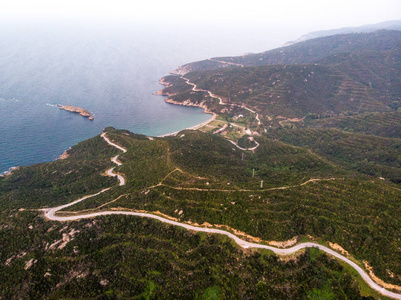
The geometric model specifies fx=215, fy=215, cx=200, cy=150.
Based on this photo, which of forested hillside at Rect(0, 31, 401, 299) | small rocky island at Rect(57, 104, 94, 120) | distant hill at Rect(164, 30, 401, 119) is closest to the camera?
forested hillside at Rect(0, 31, 401, 299)

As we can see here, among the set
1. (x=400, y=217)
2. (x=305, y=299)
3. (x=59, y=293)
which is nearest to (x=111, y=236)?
(x=59, y=293)

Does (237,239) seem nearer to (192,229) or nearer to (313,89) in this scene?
(192,229)

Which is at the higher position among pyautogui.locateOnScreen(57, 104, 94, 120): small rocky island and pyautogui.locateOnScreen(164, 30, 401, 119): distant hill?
pyautogui.locateOnScreen(57, 104, 94, 120): small rocky island

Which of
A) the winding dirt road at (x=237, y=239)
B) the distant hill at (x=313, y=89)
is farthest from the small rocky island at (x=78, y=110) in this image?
the winding dirt road at (x=237, y=239)

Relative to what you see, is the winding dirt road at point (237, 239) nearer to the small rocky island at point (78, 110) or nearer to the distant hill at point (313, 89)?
the small rocky island at point (78, 110)

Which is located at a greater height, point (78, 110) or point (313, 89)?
point (78, 110)

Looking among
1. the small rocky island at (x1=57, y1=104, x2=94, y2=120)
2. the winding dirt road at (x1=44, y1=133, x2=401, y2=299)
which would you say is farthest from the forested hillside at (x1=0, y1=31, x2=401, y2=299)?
the small rocky island at (x1=57, y1=104, x2=94, y2=120)

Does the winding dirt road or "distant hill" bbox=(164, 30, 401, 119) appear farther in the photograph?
"distant hill" bbox=(164, 30, 401, 119)

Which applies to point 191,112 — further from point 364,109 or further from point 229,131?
point 364,109

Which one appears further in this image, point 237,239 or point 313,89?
point 313,89

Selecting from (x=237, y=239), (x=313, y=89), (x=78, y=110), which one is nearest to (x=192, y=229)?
(x=237, y=239)

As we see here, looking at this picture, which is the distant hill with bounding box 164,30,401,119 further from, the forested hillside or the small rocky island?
the forested hillside
